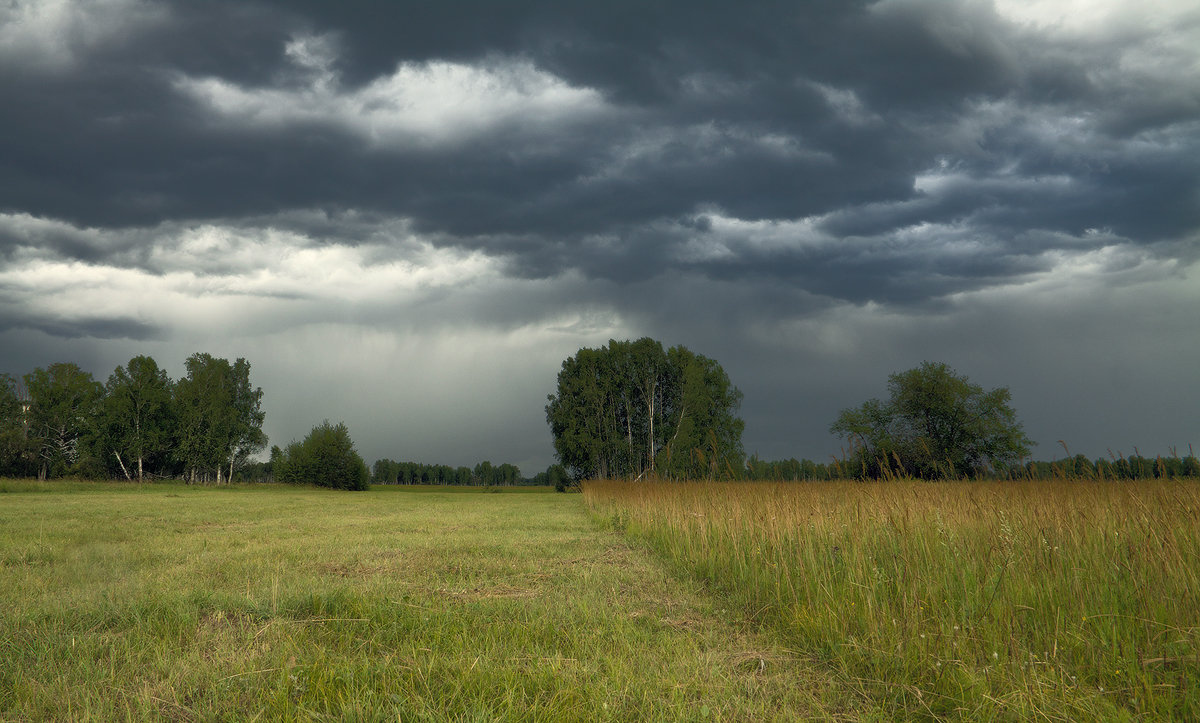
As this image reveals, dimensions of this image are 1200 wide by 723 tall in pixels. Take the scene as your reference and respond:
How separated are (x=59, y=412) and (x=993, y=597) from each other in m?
81.1

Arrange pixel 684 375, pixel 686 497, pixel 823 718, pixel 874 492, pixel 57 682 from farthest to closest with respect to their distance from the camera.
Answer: pixel 684 375 → pixel 686 497 → pixel 874 492 → pixel 57 682 → pixel 823 718

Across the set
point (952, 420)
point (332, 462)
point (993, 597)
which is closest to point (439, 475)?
point (332, 462)

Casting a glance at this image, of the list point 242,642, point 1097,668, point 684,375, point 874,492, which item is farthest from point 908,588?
point 684,375

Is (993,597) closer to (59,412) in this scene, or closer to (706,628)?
(706,628)

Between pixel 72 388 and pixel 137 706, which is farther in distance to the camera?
pixel 72 388

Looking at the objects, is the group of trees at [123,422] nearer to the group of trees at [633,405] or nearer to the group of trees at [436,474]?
the group of trees at [633,405]

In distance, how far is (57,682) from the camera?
362cm

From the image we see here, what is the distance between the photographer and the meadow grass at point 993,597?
3.33 m

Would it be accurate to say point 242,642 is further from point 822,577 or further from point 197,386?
point 197,386

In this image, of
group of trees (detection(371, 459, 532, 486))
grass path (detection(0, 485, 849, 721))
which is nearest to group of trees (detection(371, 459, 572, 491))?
group of trees (detection(371, 459, 532, 486))

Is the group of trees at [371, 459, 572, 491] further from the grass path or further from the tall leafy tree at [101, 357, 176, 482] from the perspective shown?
the grass path

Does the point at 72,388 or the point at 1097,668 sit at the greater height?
the point at 72,388

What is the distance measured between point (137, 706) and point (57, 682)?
73cm

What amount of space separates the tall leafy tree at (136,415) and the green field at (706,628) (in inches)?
2467
